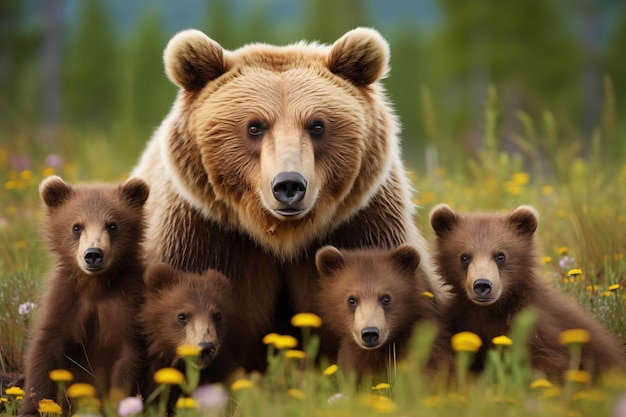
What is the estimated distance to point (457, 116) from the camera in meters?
39.5

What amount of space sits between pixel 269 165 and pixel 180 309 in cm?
86

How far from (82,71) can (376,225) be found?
51.4 m

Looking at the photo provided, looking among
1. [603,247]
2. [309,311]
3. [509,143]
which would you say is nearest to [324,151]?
[309,311]

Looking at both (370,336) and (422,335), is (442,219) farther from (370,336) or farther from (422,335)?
(422,335)

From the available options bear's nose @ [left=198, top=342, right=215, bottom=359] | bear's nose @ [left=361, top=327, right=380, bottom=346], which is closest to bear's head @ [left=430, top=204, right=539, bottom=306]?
bear's nose @ [left=361, top=327, right=380, bottom=346]

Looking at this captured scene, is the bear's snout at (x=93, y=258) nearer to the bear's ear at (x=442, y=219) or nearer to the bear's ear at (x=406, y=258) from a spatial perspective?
the bear's ear at (x=406, y=258)

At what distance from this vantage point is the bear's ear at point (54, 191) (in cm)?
511

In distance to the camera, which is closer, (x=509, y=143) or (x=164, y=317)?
(x=164, y=317)

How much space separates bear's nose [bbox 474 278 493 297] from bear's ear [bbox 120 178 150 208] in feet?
5.95

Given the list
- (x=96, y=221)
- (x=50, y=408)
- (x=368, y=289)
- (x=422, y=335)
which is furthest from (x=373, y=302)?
(x=50, y=408)

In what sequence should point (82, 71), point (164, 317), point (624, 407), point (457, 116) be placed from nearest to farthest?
1. point (624, 407)
2. point (164, 317)
3. point (457, 116)
4. point (82, 71)

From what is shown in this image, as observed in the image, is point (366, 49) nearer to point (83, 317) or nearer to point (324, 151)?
point (324, 151)

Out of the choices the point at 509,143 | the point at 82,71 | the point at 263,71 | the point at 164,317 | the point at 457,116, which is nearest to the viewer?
the point at 164,317

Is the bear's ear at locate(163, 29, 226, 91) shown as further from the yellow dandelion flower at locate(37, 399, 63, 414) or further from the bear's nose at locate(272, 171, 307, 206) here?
the yellow dandelion flower at locate(37, 399, 63, 414)
